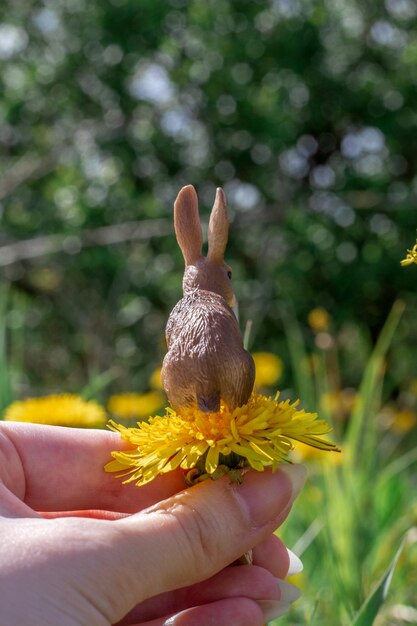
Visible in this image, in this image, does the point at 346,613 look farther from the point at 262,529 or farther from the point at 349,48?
the point at 349,48

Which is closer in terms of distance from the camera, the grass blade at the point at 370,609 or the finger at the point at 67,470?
the grass blade at the point at 370,609

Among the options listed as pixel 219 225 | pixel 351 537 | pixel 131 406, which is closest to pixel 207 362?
pixel 219 225

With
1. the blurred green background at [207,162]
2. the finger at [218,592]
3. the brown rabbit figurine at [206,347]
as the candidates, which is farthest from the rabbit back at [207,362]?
the blurred green background at [207,162]

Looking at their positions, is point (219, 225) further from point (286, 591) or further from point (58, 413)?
point (58, 413)

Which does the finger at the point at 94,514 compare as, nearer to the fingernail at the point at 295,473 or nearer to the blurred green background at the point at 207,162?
the fingernail at the point at 295,473

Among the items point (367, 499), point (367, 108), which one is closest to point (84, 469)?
point (367, 499)

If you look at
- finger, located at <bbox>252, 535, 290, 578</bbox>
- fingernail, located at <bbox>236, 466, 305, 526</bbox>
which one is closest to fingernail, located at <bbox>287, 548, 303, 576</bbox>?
finger, located at <bbox>252, 535, 290, 578</bbox>

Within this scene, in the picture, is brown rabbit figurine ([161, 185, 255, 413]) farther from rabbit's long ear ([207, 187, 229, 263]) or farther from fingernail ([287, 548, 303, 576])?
fingernail ([287, 548, 303, 576])
